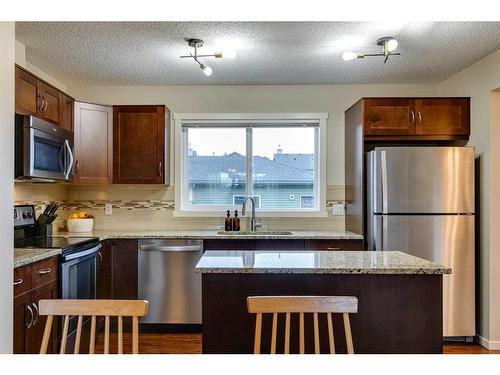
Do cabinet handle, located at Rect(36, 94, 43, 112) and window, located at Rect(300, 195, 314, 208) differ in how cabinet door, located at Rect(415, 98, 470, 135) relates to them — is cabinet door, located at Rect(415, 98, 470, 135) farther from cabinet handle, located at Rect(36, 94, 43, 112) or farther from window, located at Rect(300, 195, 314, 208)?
cabinet handle, located at Rect(36, 94, 43, 112)

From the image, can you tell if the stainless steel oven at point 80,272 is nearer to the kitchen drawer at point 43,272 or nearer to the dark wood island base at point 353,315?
the kitchen drawer at point 43,272

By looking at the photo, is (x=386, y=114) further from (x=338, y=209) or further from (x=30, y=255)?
(x=30, y=255)

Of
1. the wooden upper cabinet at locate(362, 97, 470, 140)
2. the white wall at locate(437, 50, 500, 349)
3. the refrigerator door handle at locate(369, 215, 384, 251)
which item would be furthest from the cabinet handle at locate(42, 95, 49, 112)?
the white wall at locate(437, 50, 500, 349)

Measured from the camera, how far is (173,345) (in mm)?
3445

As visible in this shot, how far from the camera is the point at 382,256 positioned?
7.80 ft

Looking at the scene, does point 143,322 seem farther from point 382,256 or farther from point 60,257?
point 382,256

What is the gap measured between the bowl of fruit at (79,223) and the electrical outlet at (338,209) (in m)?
2.37

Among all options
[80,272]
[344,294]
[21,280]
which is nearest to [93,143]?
[80,272]

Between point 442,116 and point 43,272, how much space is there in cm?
331

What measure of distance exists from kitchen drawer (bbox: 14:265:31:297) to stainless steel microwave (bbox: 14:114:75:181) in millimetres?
689

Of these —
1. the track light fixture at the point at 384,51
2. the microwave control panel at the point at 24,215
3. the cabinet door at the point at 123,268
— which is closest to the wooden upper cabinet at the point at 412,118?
the track light fixture at the point at 384,51

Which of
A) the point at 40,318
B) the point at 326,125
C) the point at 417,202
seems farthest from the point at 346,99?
the point at 40,318

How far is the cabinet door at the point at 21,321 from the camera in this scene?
7.36 ft
